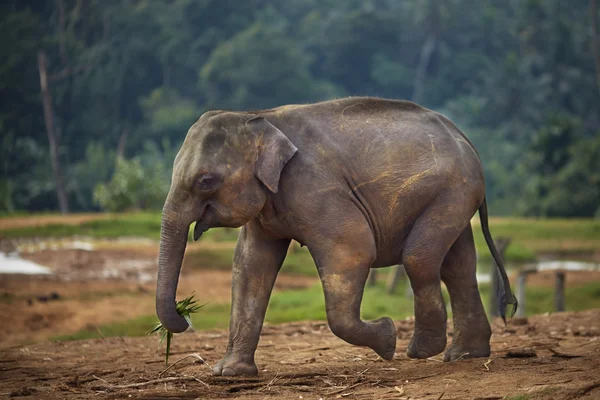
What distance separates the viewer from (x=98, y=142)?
5581cm

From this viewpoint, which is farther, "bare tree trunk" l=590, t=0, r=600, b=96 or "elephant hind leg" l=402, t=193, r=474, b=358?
"bare tree trunk" l=590, t=0, r=600, b=96

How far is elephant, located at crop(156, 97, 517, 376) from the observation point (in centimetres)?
712

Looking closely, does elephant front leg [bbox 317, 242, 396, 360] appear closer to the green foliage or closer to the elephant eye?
the elephant eye

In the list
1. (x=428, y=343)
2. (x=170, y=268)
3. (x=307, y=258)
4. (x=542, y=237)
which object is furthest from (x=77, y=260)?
(x=170, y=268)

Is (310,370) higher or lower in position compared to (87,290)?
higher

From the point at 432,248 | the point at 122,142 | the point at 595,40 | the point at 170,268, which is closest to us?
the point at 170,268

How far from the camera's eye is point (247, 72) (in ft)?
194

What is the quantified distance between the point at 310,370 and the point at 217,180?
5.47 ft

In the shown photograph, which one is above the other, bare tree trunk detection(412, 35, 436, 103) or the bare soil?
the bare soil

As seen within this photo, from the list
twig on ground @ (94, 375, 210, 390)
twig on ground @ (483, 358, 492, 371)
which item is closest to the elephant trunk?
twig on ground @ (94, 375, 210, 390)

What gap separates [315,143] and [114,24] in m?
55.1

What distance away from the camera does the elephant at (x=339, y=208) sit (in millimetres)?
7117

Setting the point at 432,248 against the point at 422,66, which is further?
the point at 422,66

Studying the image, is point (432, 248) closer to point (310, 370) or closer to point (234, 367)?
point (310, 370)
